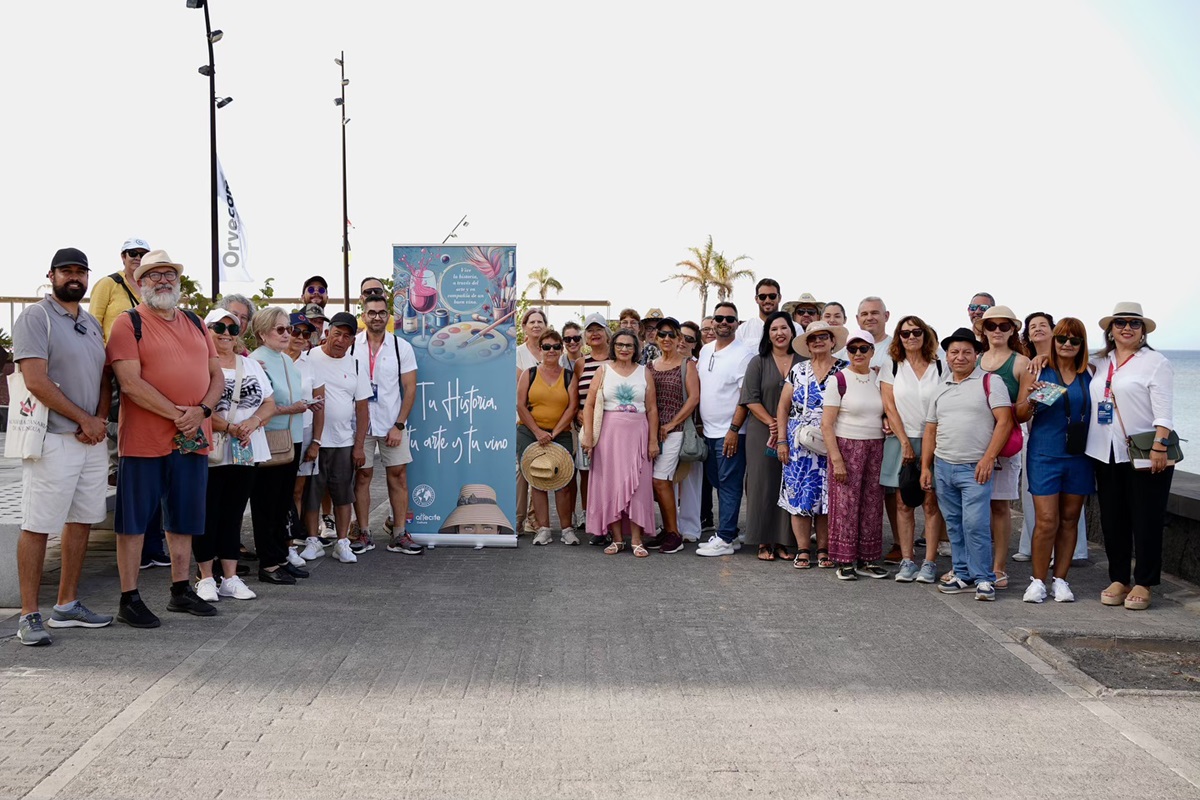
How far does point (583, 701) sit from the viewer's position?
5.07 m

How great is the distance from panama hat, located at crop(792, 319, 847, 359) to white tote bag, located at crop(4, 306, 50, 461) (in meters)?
5.47

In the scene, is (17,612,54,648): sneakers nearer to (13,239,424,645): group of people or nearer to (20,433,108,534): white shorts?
(13,239,424,645): group of people

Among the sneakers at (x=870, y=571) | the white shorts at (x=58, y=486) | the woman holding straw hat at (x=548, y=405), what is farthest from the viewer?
the woman holding straw hat at (x=548, y=405)

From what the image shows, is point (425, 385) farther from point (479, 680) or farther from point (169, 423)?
point (479, 680)

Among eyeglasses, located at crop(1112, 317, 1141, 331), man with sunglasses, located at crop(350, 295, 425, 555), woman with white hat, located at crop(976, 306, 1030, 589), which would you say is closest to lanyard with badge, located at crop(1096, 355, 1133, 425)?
eyeglasses, located at crop(1112, 317, 1141, 331)

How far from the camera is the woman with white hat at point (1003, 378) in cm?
767

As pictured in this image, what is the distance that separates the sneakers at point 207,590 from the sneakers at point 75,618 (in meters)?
0.69

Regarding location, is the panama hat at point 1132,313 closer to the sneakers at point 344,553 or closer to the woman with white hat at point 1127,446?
the woman with white hat at point 1127,446

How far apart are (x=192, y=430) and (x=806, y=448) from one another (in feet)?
15.4

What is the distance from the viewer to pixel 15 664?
554 cm

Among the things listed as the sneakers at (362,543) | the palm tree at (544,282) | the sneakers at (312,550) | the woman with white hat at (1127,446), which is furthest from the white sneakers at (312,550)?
the palm tree at (544,282)

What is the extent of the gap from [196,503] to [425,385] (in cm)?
307

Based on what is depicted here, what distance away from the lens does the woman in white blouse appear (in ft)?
26.5

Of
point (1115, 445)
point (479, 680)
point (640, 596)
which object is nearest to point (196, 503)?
point (479, 680)
